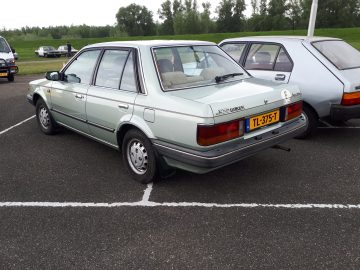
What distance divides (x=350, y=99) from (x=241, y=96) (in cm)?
222

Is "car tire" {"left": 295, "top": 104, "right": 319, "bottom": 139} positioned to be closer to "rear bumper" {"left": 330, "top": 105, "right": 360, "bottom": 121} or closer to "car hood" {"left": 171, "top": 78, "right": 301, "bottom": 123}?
"rear bumper" {"left": 330, "top": 105, "right": 360, "bottom": 121}

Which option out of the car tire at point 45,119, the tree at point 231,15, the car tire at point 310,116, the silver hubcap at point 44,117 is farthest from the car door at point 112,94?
the tree at point 231,15

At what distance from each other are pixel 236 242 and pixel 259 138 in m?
1.20

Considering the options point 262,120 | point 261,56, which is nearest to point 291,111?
point 262,120

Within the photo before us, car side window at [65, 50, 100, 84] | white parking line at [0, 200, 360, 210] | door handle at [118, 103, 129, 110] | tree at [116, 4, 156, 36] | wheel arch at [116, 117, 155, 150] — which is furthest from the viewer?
tree at [116, 4, 156, 36]

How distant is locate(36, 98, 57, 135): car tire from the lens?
19.1 feet

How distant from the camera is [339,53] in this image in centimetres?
554

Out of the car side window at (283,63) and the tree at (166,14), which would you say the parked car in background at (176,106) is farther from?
the tree at (166,14)

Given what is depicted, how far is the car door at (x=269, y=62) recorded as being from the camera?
550 cm

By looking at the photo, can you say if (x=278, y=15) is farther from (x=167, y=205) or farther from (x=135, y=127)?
(x=167, y=205)

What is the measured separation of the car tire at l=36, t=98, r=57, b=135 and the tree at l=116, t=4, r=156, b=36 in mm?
97973

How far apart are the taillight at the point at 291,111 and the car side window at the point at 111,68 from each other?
6.41 ft

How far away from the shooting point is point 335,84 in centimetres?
493

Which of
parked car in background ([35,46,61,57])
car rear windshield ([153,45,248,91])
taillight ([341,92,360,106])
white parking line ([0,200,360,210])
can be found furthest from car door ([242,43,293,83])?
parked car in background ([35,46,61,57])
